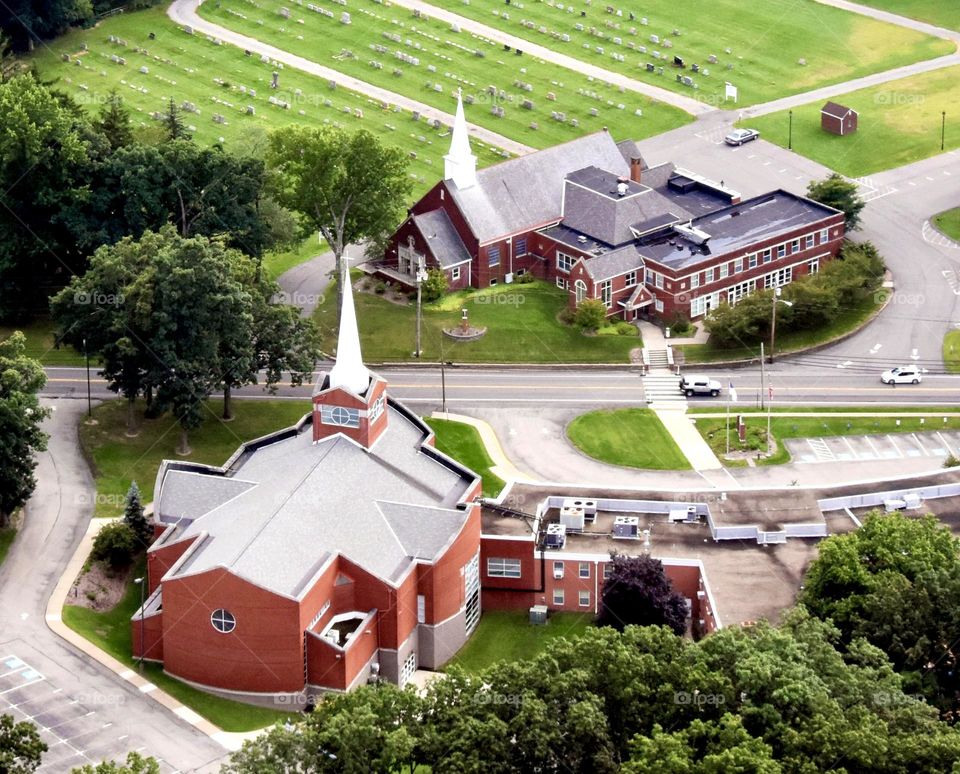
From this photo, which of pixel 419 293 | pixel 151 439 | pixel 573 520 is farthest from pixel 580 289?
pixel 151 439

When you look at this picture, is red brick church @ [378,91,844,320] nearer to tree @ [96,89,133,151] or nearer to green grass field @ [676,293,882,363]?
green grass field @ [676,293,882,363]

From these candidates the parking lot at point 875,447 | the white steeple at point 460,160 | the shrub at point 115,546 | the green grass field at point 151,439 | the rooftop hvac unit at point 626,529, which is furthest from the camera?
the white steeple at point 460,160

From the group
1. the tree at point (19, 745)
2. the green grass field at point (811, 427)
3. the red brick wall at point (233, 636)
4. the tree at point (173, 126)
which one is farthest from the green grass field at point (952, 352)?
the tree at point (19, 745)

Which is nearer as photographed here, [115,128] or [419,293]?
[419,293]

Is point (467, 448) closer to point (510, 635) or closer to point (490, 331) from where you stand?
point (490, 331)

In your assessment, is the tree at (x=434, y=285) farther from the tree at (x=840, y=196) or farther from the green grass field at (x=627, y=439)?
the tree at (x=840, y=196)
